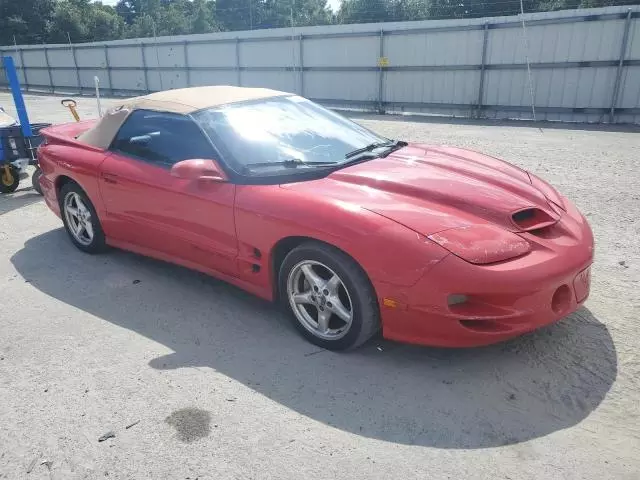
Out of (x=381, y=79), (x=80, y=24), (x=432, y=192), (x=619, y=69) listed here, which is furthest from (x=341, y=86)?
(x=80, y=24)

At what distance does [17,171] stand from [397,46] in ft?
38.3

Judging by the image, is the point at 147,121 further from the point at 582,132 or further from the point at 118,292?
the point at 582,132

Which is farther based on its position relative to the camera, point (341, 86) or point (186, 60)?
point (186, 60)

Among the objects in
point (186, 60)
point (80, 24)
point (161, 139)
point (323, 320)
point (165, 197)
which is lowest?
point (323, 320)

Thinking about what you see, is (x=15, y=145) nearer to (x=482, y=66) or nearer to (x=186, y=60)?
(x=482, y=66)

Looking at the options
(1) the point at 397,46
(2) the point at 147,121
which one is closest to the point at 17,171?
(2) the point at 147,121

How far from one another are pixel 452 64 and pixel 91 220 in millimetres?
12373

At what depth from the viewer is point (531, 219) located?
304 centimetres

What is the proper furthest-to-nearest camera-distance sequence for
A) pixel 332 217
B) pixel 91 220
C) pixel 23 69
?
1. pixel 23 69
2. pixel 91 220
3. pixel 332 217

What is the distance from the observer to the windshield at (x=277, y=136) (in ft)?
11.2

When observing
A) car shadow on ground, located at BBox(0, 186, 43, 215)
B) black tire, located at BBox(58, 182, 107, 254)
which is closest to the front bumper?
black tire, located at BBox(58, 182, 107, 254)

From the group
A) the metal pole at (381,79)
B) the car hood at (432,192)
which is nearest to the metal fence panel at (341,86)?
the metal pole at (381,79)

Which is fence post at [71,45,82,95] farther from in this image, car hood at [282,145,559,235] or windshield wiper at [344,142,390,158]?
car hood at [282,145,559,235]

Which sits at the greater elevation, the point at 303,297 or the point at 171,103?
the point at 171,103
